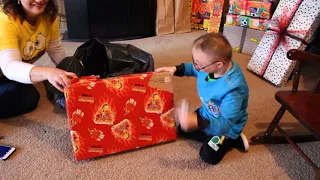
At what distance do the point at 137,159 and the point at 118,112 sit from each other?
238 mm

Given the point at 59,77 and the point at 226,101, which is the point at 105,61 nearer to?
the point at 59,77

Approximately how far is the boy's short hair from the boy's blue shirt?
0.29ft

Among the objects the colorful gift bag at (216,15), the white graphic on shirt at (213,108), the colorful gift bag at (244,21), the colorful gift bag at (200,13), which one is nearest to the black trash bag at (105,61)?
the white graphic on shirt at (213,108)

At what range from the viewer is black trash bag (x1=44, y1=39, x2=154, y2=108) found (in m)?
1.58

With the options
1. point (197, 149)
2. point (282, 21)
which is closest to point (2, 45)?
point (197, 149)

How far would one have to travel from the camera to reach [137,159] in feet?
4.39

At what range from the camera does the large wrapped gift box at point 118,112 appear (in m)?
1.19

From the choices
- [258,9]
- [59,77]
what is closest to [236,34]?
[258,9]

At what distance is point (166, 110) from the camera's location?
1331 mm

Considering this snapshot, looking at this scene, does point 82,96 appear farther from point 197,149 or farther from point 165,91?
point 197,149

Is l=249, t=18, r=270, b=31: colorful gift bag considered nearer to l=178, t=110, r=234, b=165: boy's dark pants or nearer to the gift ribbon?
the gift ribbon

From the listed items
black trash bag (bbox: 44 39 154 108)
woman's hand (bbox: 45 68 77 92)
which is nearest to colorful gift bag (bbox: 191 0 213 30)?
black trash bag (bbox: 44 39 154 108)

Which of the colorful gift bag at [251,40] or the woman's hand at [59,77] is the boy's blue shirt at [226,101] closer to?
the woman's hand at [59,77]

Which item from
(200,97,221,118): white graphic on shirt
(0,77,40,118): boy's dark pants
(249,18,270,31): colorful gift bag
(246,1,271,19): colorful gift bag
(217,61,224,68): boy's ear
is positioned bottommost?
(0,77,40,118): boy's dark pants
